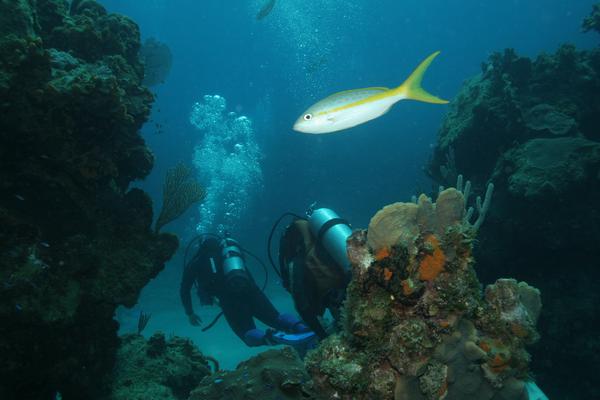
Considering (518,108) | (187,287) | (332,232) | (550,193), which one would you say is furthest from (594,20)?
(187,287)

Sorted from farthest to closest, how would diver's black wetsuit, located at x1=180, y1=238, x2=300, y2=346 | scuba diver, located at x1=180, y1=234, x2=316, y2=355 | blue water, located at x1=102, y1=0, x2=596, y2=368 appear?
blue water, located at x1=102, y1=0, x2=596, y2=368 < diver's black wetsuit, located at x1=180, y1=238, x2=300, y2=346 < scuba diver, located at x1=180, y1=234, x2=316, y2=355

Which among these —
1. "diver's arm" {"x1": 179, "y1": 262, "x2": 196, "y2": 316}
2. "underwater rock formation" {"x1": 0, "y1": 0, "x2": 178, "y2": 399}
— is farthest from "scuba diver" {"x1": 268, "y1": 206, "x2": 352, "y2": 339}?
"diver's arm" {"x1": 179, "y1": 262, "x2": 196, "y2": 316}

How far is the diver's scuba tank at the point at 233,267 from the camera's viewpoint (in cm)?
793

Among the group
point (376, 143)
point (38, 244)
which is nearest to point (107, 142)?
point (38, 244)

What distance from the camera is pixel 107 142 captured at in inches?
177

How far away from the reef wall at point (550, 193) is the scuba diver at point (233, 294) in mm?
4889

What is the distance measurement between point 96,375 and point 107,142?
3034mm

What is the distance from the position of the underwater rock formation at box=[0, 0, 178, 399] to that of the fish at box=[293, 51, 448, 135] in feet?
8.89

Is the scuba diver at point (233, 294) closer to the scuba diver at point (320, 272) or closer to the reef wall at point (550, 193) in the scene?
the scuba diver at point (320, 272)

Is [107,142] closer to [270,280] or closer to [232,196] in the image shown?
[270,280]

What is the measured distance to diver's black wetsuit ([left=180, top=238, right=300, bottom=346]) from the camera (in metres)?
7.92

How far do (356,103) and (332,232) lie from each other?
252 cm

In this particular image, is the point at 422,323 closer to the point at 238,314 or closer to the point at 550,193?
the point at 550,193

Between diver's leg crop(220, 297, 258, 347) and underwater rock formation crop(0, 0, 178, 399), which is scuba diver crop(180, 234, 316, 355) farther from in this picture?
underwater rock formation crop(0, 0, 178, 399)
